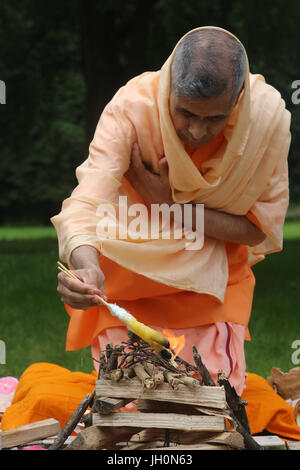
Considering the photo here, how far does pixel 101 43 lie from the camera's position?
1199 centimetres

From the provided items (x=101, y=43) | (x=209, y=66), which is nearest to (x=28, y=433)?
(x=209, y=66)

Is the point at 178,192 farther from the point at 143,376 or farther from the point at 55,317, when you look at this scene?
the point at 55,317

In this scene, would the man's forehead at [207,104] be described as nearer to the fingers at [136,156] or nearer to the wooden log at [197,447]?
the fingers at [136,156]

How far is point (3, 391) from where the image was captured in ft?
15.1

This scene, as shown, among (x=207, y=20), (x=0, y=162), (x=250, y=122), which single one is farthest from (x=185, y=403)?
(x=0, y=162)

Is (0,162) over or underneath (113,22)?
underneath

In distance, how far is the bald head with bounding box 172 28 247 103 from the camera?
3.17 metres

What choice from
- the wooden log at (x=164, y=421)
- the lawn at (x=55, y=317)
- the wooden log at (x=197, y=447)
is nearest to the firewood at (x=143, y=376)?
the wooden log at (x=164, y=421)

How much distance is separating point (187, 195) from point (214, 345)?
80 centimetres

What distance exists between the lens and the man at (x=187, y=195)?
3363 mm

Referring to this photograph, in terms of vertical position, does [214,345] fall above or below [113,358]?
below

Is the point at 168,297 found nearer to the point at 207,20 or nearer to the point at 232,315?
the point at 232,315

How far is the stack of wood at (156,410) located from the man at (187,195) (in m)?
0.59

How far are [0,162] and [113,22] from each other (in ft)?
53.4
